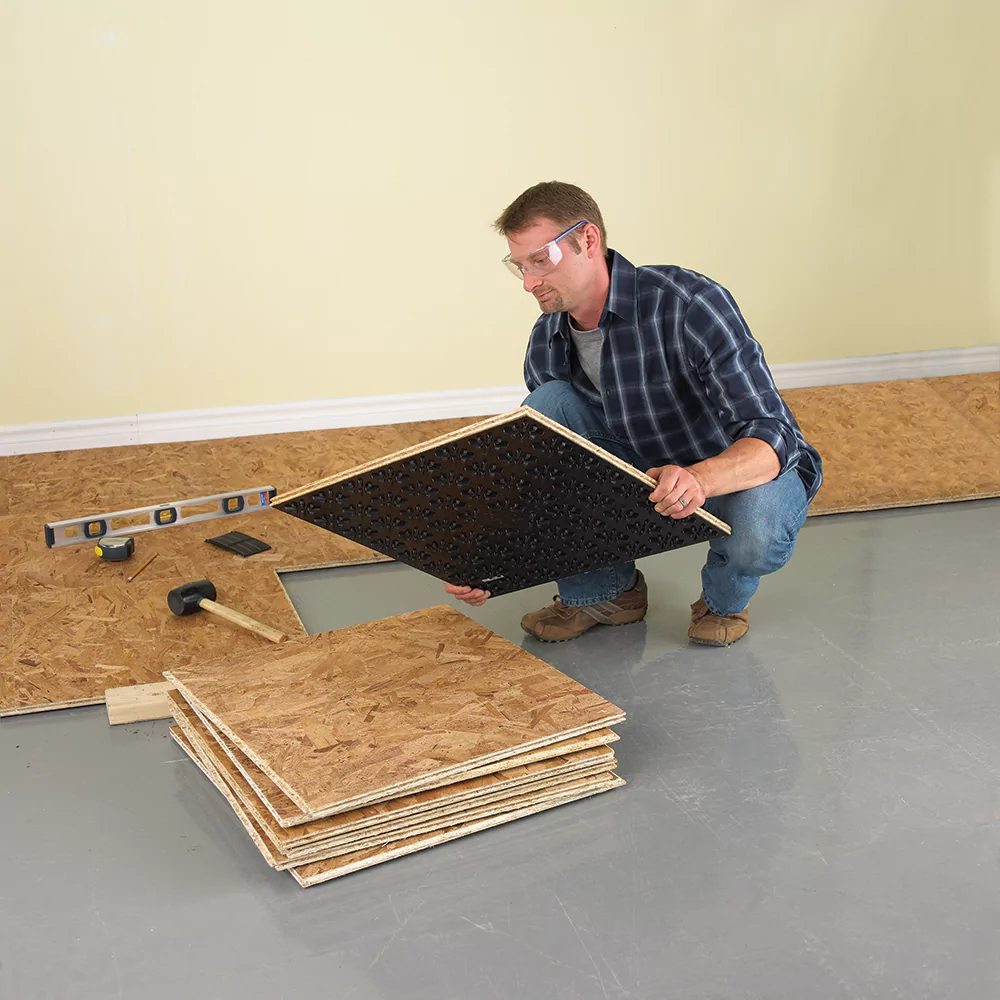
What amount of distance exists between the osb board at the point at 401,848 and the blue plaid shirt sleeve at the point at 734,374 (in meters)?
0.86

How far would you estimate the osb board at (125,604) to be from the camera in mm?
2613

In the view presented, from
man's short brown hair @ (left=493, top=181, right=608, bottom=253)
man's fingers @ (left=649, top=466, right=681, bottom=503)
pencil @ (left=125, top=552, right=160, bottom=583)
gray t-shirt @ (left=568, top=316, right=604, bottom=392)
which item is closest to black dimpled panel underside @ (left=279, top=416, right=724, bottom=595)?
man's fingers @ (left=649, top=466, right=681, bottom=503)

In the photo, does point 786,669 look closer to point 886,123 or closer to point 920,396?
point 920,396

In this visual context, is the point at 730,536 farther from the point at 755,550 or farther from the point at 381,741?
the point at 381,741

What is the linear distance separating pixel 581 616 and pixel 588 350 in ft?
2.27

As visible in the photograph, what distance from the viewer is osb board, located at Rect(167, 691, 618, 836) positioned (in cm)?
190

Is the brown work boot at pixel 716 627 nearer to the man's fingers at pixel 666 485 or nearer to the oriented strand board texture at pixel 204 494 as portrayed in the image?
the man's fingers at pixel 666 485

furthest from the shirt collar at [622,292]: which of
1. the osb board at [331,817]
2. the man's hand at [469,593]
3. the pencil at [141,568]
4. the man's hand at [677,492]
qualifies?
the pencil at [141,568]

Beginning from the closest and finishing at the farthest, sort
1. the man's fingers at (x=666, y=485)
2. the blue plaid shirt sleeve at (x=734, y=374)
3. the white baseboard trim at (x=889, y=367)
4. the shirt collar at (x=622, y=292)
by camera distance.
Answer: the man's fingers at (x=666, y=485)
the blue plaid shirt sleeve at (x=734, y=374)
the shirt collar at (x=622, y=292)
the white baseboard trim at (x=889, y=367)

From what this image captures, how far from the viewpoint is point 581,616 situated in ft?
9.52

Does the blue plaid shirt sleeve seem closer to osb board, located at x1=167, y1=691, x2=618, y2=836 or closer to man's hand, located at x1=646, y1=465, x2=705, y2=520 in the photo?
man's hand, located at x1=646, y1=465, x2=705, y2=520

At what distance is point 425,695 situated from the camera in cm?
229

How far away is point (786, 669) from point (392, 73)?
8.71 ft

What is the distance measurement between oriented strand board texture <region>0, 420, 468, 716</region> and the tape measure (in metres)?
0.03
